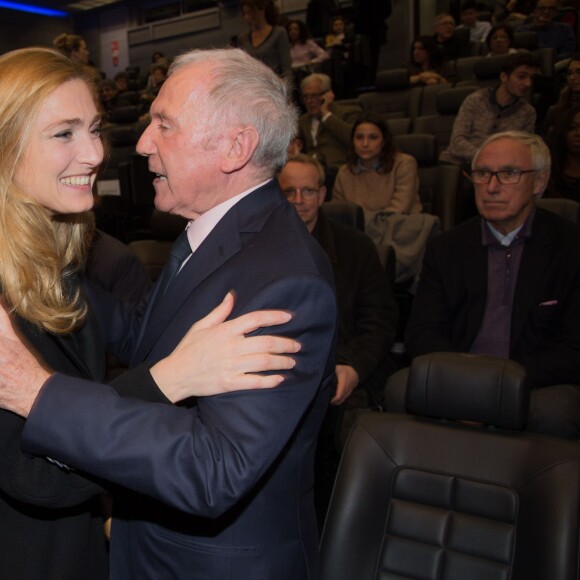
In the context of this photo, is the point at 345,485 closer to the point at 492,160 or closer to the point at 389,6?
the point at 492,160

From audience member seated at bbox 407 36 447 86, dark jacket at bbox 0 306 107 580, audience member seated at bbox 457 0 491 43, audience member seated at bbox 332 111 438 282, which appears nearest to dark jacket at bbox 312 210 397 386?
audience member seated at bbox 332 111 438 282

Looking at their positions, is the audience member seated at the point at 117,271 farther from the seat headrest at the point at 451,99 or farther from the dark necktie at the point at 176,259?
the seat headrest at the point at 451,99

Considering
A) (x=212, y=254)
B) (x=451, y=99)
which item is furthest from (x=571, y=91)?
(x=212, y=254)

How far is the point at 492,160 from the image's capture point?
2.67 m

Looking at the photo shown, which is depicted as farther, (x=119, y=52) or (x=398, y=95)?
(x=119, y=52)

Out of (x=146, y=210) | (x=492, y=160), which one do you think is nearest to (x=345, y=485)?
(x=492, y=160)

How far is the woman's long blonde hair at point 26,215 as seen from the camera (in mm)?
1148

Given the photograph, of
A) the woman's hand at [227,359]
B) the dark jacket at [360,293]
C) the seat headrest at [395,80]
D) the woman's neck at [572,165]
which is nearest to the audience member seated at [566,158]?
the woman's neck at [572,165]

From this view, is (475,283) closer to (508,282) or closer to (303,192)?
(508,282)

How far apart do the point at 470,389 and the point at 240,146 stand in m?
0.82

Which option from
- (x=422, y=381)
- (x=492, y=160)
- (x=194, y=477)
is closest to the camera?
(x=194, y=477)

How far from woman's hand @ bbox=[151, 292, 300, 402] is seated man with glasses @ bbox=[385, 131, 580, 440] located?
1.43 metres

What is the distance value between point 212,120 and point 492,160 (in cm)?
177

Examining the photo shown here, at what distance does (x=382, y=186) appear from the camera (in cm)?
407
